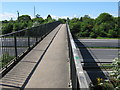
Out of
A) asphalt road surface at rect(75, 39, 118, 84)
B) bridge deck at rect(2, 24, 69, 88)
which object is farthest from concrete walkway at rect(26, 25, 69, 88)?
asphalt road surface at rect(75, 39, 118, 84)

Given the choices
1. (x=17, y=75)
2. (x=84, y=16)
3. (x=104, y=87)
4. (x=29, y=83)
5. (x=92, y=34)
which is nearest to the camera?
(x=29, y=83)

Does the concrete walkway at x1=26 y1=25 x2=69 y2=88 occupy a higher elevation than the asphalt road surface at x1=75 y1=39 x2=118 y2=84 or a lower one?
higher

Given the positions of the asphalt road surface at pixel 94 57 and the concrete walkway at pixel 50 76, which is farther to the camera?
the asphalt road surface at pixel 94 57

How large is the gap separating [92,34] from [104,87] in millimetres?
46599

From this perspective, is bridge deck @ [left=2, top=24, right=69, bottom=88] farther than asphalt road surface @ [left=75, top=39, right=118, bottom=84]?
No

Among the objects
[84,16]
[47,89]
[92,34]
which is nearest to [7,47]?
[47,89]

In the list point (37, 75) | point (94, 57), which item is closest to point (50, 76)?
point (37, 75)

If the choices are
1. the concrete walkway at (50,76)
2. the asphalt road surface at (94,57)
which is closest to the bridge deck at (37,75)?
the concrete walkway at (50,76)

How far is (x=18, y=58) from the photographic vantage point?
610 centimetres

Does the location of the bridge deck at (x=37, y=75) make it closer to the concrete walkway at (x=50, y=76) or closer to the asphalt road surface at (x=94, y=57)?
the concrete walkway at (x=50, y=76)

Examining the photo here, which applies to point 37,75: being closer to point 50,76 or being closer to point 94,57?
point 50,76

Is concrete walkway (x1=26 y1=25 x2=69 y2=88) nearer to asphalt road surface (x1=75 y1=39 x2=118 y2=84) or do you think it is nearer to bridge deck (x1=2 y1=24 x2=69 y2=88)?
bridge deck (x1=2 y1=24 x2=69 y2=88)

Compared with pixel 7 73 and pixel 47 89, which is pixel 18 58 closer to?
pixel 7 73

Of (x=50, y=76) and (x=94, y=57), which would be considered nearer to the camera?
(x=50, y=76)
